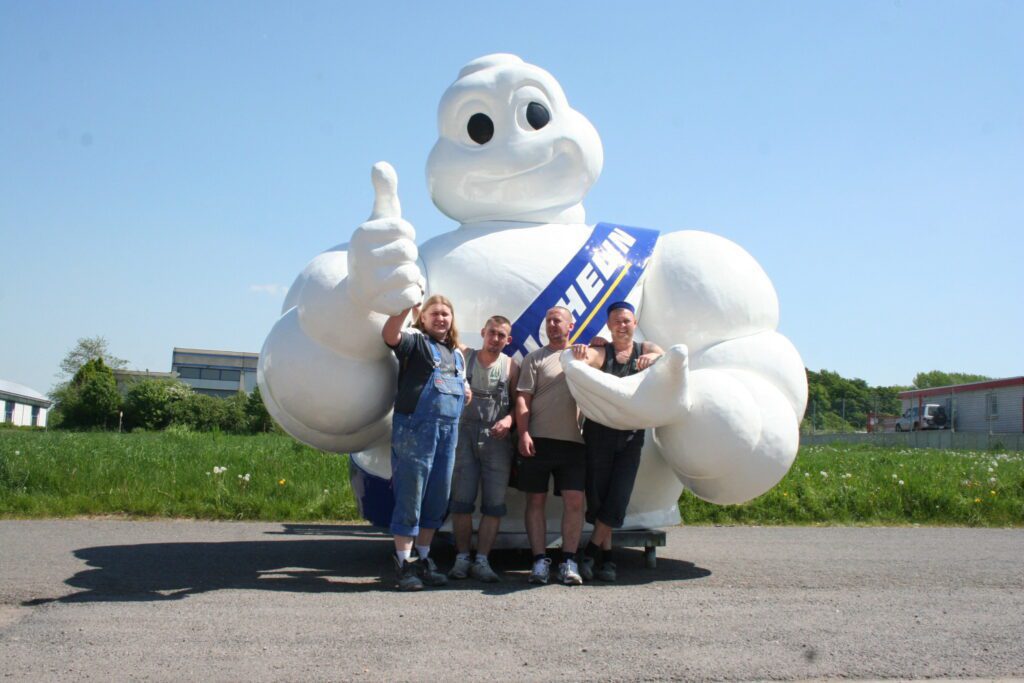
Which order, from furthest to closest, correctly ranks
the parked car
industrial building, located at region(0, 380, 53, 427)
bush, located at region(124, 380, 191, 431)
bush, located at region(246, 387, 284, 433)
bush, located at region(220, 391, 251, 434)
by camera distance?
industrial building, located at region(0, 380, 53, 427) → bush, located at region(124, 380, 191, 431) → the parked car → bush, located at region(220, 391, 251, 434) → bush, located at region(246, 387, 284, 433)

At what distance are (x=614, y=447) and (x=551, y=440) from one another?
0.34m

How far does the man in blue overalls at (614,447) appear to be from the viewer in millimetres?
4738

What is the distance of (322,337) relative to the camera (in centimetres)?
445

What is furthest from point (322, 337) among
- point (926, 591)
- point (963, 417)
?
point (963, 417)

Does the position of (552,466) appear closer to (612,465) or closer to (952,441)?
(612,465)

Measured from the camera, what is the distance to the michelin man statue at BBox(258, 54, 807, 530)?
4375 millimetres

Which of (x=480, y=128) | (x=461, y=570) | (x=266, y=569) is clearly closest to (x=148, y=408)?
(x=266, y=569)

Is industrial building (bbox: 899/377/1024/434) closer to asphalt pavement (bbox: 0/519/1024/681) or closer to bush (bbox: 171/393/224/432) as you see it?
asphalt pavement (bbox: 0/519/1024/681)

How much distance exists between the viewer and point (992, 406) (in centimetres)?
3459

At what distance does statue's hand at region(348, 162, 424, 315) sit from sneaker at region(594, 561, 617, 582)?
1832mm

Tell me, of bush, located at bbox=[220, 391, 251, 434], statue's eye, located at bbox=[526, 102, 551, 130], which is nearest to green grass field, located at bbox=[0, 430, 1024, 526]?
statue's eye, located at bbox=[526, 102, 551, 130]

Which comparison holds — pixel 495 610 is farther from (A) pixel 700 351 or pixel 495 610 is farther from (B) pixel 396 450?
(A) pixel 700 351

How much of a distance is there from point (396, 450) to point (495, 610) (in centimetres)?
100

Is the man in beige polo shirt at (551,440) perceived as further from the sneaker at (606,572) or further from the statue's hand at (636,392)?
the statue's hand at (636,392)
